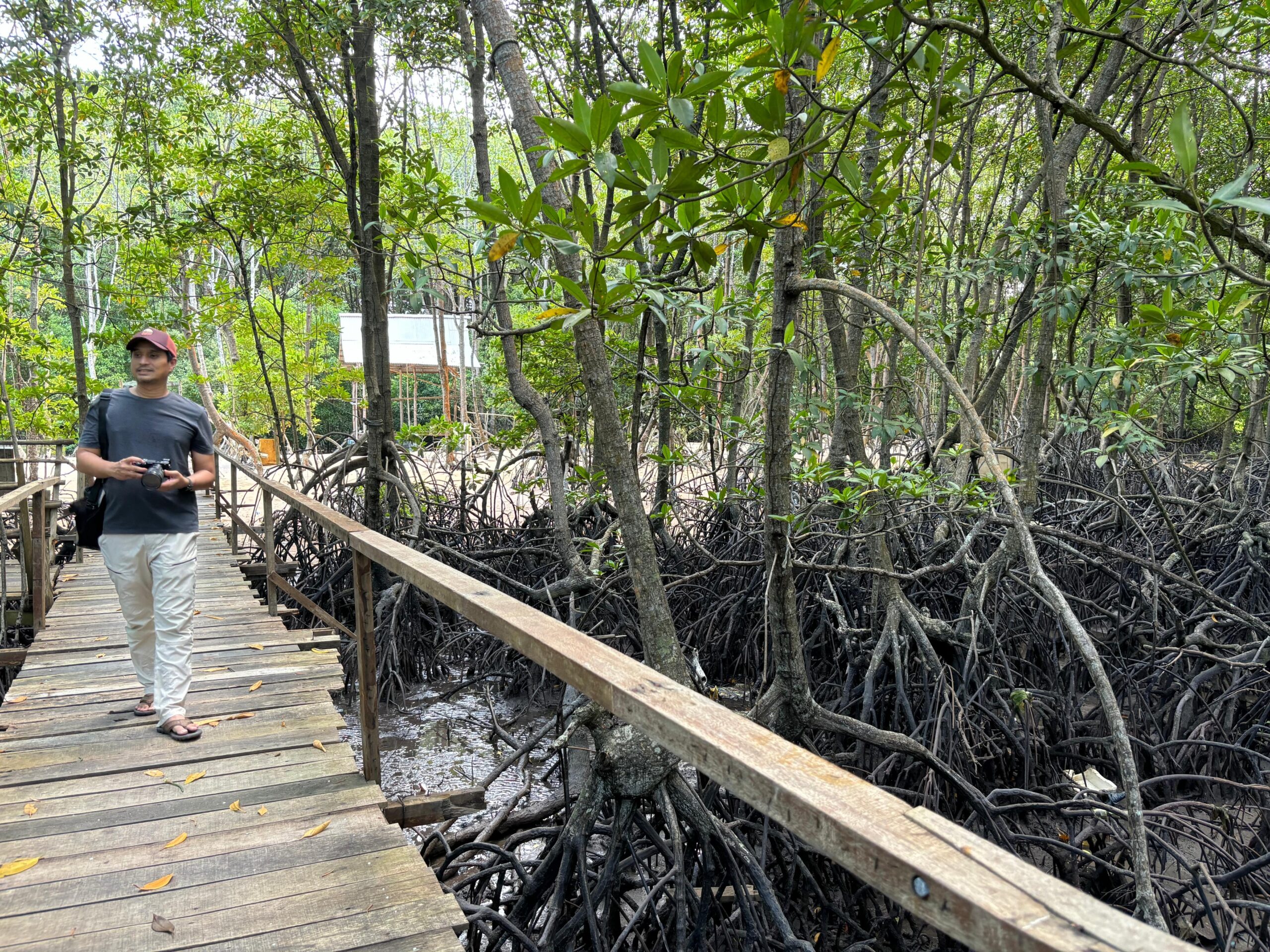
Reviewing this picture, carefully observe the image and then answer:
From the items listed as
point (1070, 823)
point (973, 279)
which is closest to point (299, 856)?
point (1070, 823)

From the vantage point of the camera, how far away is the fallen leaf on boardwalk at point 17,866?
1.81 m

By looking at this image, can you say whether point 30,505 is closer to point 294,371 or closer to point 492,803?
point 492,803

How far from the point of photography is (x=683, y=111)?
62.1 inches

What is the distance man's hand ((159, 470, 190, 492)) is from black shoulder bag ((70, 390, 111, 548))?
172 millimetres

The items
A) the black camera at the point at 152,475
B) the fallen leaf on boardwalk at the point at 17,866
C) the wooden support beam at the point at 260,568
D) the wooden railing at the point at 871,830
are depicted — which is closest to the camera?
the wooden railing at the point at 871,830

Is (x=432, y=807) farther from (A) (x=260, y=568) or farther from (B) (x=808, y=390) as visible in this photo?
(B) (x=808, y=390)

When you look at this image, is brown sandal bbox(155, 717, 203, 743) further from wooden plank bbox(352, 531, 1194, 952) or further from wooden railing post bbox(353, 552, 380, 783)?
wooden plank bbox(352, 531, 1194, 952)

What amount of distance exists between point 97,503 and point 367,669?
3.29 ft

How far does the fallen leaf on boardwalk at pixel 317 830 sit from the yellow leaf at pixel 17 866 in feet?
1.67

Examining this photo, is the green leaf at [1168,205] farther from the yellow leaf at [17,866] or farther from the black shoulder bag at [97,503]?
the black shoulder bag at [97,503]

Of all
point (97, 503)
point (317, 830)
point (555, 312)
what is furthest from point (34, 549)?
point (555, 312)

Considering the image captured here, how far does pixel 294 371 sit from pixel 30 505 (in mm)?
8656

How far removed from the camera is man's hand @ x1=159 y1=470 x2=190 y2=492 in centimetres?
256

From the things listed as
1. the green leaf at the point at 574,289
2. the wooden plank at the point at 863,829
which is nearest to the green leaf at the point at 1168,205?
the green leaf at the point at 574,289
